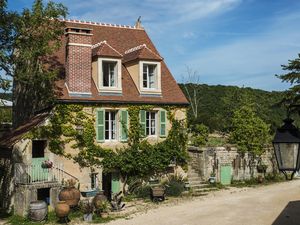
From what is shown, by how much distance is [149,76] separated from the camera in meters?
23.9

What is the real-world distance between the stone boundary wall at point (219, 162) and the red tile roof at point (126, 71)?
4.05 m

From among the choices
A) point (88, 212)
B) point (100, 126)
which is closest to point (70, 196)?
point (88, 212)

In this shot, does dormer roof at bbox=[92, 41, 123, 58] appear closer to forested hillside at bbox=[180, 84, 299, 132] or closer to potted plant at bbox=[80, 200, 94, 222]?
potted plant at bbox=[80, 200, 94, 222]

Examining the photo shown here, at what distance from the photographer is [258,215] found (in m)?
17.9

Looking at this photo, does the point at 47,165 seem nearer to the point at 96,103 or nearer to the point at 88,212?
the point at 88,212

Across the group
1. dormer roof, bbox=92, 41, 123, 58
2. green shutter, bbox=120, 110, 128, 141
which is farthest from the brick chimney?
green shutter, bbox=120, 110, 128, 141

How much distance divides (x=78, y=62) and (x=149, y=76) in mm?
4701

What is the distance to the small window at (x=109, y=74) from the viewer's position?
879 inches

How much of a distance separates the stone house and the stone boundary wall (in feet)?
11.7

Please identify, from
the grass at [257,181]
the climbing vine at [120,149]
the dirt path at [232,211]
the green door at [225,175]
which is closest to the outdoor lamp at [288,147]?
the dirt path at [232,211]

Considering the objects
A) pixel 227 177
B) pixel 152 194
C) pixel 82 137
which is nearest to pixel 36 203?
pixel 82 137

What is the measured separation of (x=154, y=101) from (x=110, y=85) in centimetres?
261

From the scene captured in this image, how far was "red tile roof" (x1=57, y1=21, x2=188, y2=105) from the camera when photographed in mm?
21625

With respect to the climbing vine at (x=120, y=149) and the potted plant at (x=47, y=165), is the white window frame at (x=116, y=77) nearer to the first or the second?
the climbing vine at (x=120, y=149)
